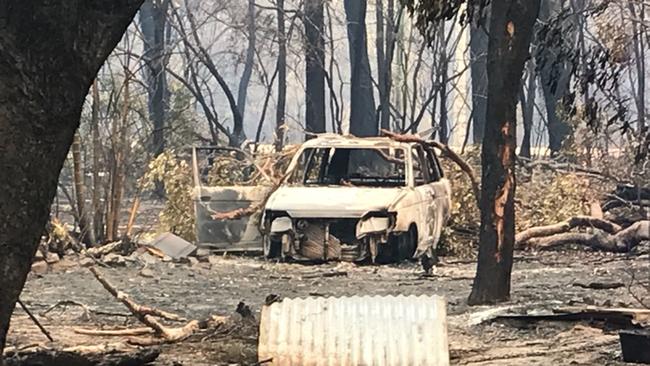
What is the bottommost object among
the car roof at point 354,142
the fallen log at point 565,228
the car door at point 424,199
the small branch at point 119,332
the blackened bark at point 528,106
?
the small branch at point 119,332

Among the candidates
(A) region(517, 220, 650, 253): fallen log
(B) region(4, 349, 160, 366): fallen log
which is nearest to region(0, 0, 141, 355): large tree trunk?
(B) region(4, 349, 160, 366): fallen log

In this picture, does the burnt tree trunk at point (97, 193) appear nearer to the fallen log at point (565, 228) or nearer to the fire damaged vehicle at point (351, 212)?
the fire damaged vehicle at point (351, 212)

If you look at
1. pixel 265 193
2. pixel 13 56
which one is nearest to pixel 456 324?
pixel 13 56

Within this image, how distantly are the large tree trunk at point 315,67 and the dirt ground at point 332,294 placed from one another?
12.2 m

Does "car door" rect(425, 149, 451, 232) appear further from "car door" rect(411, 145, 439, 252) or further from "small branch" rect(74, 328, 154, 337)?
"small branch" rect(74, 328, 154, 337)

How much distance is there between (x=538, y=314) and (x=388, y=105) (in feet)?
66.1

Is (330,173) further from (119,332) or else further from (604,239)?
(119,332)

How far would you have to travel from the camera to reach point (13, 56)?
3926 mm

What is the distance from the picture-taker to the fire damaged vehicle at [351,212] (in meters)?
14.2

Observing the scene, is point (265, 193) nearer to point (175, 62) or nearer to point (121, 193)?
point (121, 193)

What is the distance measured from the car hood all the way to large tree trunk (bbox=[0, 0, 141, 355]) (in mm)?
10039

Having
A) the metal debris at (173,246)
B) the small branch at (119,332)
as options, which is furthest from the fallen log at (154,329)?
the metal debris at (173,246)

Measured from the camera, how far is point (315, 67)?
2847cm

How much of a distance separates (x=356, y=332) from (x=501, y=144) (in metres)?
3.51
